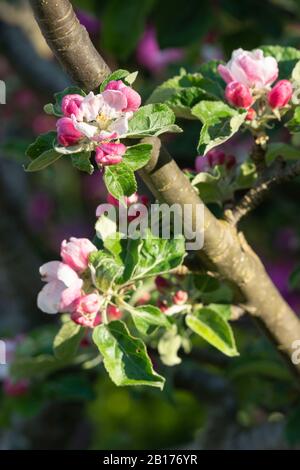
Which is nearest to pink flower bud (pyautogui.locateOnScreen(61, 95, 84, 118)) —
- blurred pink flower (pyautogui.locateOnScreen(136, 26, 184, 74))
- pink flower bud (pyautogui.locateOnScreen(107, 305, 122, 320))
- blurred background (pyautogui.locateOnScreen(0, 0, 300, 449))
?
pink flower bud (pyautogui.locateOnScreen(107, 305, 122, 320))

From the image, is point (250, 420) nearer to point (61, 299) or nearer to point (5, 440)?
point (5, 440)

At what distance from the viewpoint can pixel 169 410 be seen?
2.12 metres

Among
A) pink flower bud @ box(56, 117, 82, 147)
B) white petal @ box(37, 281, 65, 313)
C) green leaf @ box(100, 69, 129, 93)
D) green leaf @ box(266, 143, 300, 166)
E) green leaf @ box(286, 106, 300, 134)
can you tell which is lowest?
white petal @ box(37, 281, 65, 313)

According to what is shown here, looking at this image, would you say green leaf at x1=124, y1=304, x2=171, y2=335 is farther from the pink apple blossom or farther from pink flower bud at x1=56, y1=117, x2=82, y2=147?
pink flower bud at x1=56, y1=117, x2=82, y2=147

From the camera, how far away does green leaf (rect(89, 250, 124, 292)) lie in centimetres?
83

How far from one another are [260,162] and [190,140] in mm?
644

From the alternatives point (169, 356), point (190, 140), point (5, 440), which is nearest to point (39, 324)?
point (5, 440)

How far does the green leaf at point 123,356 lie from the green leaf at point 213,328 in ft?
0.49

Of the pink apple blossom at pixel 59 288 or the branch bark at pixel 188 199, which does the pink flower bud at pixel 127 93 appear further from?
the pink apple blossom at pixel 59 288

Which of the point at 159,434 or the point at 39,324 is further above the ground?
the point at 39,324

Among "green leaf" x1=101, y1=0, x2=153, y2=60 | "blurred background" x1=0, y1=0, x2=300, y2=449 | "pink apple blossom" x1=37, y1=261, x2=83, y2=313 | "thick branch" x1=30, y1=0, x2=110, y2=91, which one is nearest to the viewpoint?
"thick branch" x1=30, y1=0, x2=110, y2=91

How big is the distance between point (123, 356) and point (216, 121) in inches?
9.8

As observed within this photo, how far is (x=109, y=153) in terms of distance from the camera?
76cm

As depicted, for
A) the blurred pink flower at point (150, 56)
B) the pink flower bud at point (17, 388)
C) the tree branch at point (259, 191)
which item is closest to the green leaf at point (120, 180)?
the tree branch at point (259, 191)
